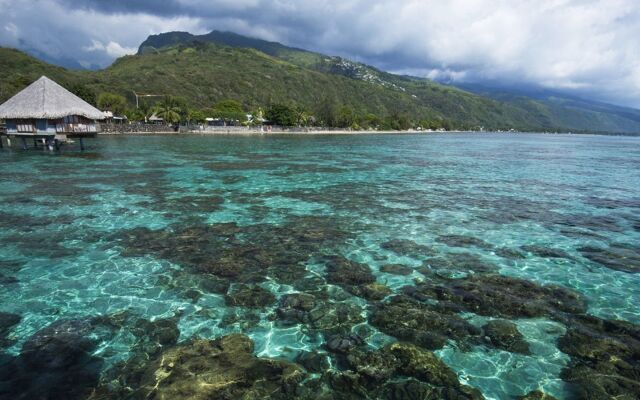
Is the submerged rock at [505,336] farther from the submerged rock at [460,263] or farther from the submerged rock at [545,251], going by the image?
the submerged rock at [545,251]

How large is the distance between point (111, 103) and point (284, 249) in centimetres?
11007

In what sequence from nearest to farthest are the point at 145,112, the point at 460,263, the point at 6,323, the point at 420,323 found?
the point at 6,323
the point at 420,323
the point at 460,263
the point at 145,112

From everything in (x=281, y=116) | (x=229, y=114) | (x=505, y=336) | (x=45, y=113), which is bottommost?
(x=505, y=336)

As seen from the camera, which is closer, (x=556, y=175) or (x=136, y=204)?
(x=136, y=204)

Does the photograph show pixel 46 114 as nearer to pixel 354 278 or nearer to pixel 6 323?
pixel 6 323

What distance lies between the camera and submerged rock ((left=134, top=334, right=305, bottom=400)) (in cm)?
670

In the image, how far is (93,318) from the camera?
9.22 m

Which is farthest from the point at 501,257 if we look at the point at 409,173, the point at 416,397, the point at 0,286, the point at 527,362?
the point at 409,173

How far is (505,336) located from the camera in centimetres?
866

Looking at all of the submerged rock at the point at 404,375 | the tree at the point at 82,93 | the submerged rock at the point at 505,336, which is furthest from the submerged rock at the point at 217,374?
the tree at the point at 82,93

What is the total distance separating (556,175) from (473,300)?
3436cm

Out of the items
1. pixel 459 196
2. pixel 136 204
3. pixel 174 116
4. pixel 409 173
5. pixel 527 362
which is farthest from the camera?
pixel 174 116

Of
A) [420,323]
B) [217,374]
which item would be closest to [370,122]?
[420,323]

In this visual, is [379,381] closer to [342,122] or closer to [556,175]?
[556,175]
